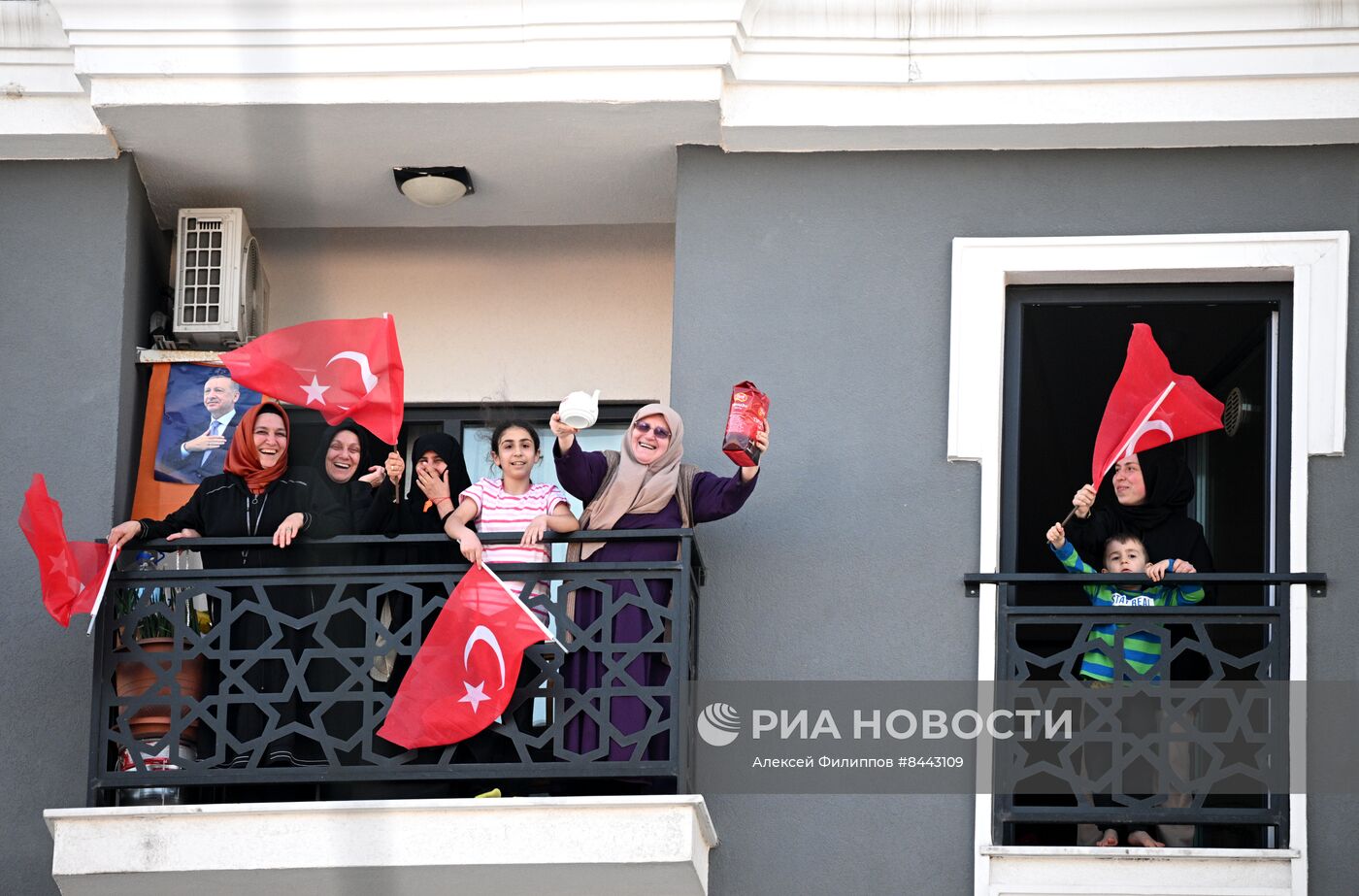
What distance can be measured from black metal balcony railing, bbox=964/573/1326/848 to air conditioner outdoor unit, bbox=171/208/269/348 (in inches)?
139

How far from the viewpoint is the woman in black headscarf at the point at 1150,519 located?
27.7ft

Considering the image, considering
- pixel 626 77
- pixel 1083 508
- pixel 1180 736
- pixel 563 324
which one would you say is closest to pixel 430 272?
pixel 563 324

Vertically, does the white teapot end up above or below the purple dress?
above

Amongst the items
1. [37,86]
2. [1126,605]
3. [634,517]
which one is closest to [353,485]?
[634,517]

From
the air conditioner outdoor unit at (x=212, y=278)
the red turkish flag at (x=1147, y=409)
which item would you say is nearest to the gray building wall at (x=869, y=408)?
the red turkish flag at (x=1147, y=409)

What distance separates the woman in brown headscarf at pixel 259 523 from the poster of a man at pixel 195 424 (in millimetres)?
610

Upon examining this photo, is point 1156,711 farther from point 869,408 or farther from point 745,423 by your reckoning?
point 745,423

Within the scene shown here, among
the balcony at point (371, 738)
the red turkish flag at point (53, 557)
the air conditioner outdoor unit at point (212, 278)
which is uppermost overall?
the air conditioner outdoor unit at point (212, 278)

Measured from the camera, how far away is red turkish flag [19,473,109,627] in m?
8.12

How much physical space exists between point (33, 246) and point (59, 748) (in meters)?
2.21

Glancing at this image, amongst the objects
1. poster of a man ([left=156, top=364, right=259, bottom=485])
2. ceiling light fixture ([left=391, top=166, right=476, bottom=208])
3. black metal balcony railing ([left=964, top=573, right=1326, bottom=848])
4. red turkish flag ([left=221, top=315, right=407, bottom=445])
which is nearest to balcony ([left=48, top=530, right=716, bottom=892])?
red turkish flag ([left=221, top=315, right=407, bottom=445])

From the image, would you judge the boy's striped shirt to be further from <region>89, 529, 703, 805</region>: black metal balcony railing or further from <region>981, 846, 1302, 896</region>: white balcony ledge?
<region>89, 529, 703, 805</region>: black metal balcony railing

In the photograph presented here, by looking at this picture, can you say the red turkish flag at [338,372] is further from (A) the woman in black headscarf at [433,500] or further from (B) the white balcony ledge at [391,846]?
(B) the white balcony ledge at [391,846]

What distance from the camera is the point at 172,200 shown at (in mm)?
9570
